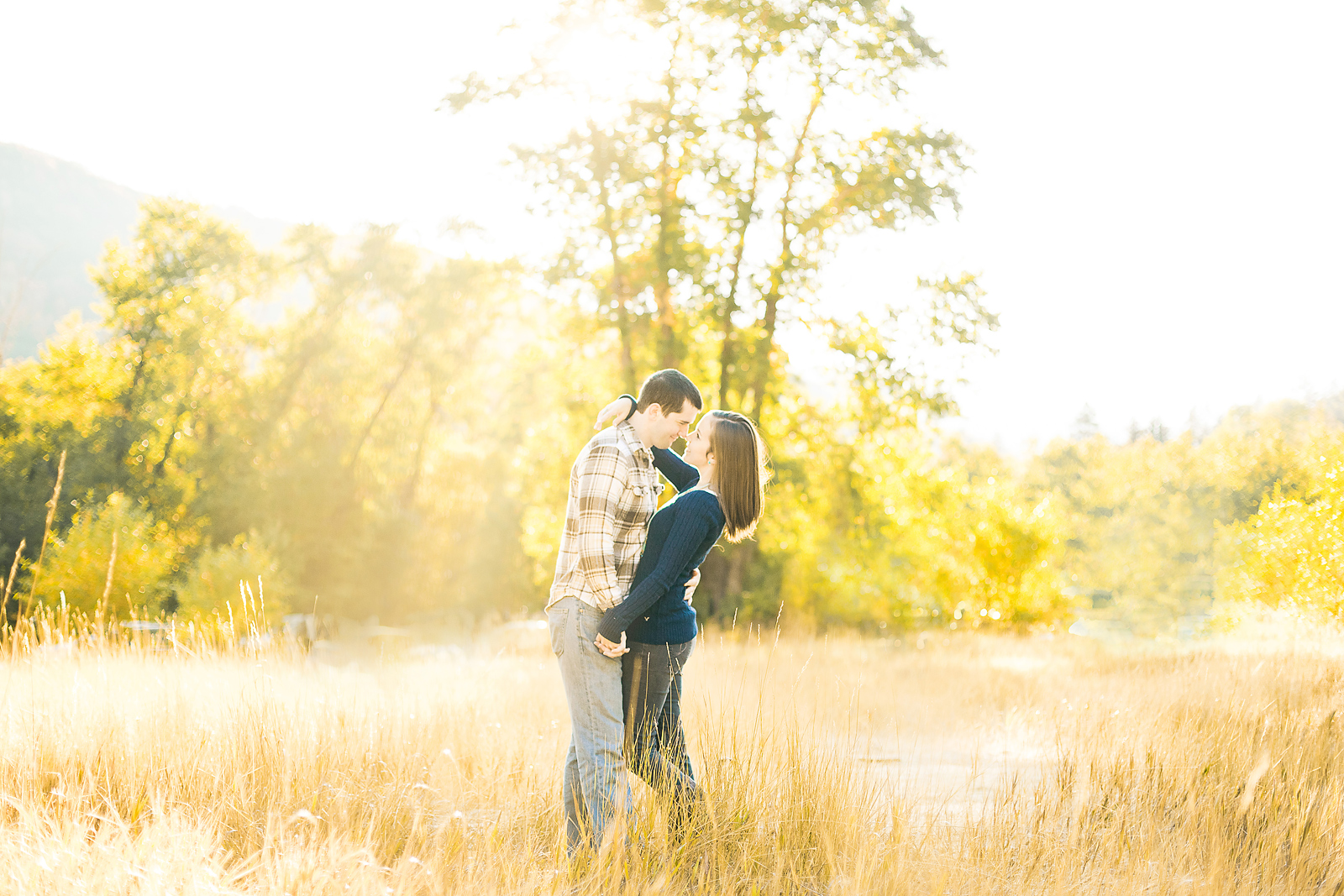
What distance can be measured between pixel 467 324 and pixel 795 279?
56.7ft

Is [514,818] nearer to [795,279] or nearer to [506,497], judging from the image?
[795,279]

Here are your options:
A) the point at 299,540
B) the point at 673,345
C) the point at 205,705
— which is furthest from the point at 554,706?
the point at 299,540

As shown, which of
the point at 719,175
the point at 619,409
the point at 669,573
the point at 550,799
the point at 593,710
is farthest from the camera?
the point at 719,175

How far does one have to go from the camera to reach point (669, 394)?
3.35m

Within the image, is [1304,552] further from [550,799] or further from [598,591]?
[598,591]

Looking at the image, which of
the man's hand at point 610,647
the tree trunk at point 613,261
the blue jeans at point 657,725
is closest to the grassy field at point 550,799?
the blue jeans at point 657,725

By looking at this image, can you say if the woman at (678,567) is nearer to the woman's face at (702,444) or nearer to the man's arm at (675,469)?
the woman's face at (702,444)

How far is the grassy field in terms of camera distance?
314cm

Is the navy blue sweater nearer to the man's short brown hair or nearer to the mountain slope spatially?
the man's short brown hair

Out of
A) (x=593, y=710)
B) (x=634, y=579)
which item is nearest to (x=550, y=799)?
(x=593, y=710)

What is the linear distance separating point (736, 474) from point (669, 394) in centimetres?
40

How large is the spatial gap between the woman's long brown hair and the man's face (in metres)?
0.10

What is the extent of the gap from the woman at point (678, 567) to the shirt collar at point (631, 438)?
0.11 meters

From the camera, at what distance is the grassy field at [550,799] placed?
314 cm
